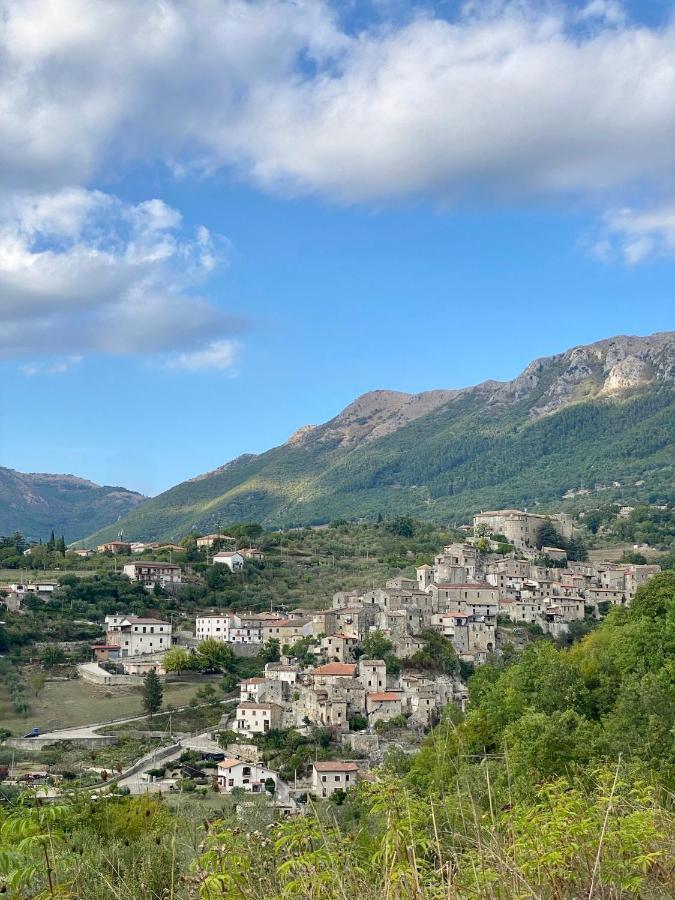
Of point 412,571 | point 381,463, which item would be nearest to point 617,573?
point 412,571

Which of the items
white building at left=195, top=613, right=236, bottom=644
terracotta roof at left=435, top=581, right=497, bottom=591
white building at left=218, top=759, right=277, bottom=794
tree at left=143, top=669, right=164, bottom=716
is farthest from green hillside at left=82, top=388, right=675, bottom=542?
white building at left=218, top=759, right=277, bottom=794

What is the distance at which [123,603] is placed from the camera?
59.7 metres

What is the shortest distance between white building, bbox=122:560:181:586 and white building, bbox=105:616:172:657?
872 cm

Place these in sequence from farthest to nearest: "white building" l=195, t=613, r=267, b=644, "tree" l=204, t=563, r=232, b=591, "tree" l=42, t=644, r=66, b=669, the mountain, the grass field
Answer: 1. the mountain
2. "tree" l=204, t=563, r=232, b=591
3. "white building" l=195, t=613, r=267, b=644
4. "tree" l=42, t=644, r=66, b=669
5. the grass field

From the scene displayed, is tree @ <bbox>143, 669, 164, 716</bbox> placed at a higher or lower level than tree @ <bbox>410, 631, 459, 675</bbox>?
lower

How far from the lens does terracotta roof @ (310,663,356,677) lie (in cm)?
4597

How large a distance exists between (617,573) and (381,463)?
10134 cm

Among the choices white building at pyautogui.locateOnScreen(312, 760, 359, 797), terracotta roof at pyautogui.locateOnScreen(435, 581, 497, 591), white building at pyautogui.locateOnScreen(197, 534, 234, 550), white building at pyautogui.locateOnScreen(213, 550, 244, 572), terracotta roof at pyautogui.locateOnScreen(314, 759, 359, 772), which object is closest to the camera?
white building at pyautogui.locateOnScreen(312, 760, 359, 797)

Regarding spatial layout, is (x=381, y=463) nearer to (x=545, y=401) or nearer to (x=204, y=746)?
(x=545, y=401)

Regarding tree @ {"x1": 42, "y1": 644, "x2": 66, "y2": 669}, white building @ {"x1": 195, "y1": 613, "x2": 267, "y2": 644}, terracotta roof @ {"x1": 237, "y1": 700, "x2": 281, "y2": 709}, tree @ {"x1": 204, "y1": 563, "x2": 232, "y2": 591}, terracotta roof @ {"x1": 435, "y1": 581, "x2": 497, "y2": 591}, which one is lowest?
terracotta roof @ {"x1": 237, "y1": 700, "x2": 281, "y2": 709}

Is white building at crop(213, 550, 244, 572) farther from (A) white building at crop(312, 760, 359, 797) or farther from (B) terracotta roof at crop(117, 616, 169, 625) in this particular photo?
(A) white building at crop(312, 760, 359, 797)

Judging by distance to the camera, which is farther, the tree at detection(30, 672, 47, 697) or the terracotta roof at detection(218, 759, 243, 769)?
the tree at detection(30, 672, 47, 697)

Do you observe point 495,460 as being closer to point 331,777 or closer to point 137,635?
point 137,635

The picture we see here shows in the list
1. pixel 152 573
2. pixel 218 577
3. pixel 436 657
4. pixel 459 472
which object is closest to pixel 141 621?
pixel 152 573
